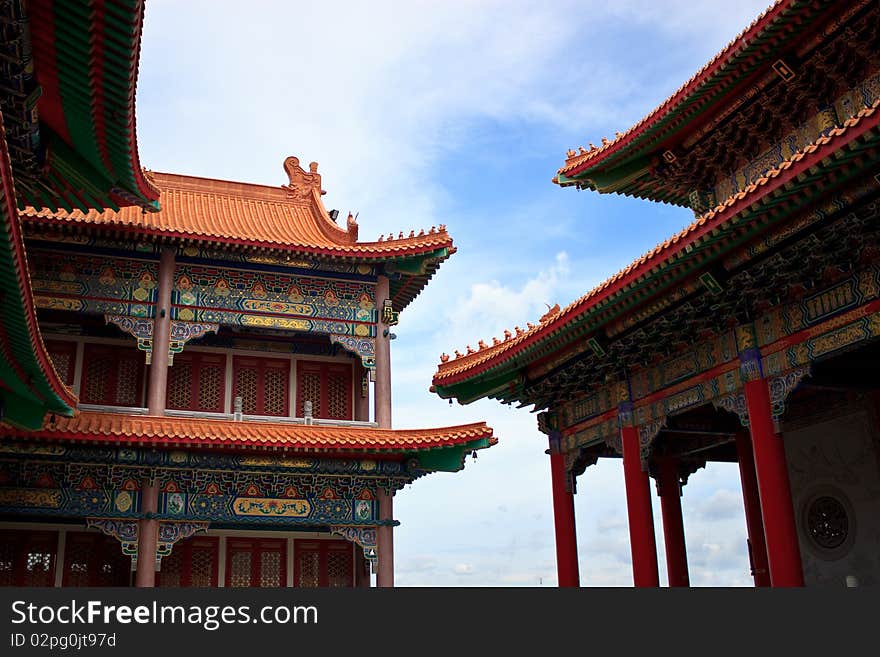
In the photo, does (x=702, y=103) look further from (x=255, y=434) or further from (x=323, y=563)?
(x=323, y=563)

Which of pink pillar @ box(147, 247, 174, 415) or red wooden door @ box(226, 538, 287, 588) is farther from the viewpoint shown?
red wooden door @ box(226, 538, 287, 588)

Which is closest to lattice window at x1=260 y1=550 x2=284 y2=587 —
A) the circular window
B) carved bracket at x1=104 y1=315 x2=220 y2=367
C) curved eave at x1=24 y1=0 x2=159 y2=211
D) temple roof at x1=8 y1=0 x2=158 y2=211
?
carved bracket at x1=104 y1=315 x2=220 y2=367

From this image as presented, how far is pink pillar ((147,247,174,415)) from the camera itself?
17.3m

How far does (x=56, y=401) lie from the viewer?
12.7 meters

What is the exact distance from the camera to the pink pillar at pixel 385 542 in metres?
17.1

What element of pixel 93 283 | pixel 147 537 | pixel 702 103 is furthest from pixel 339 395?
pixel 702 103

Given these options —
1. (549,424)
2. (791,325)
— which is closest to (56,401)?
(549,424)

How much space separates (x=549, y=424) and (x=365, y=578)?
555 cm

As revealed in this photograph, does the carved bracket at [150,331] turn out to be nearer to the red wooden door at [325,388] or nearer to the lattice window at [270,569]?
the red wooden door at [325,388]

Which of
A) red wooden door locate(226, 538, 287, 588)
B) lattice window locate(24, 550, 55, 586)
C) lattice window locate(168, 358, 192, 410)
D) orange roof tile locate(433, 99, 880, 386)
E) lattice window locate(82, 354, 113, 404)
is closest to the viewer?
orange roof tile locate(433, 99, 880, 386)

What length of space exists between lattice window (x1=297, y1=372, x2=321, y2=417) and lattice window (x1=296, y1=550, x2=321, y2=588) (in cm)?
296

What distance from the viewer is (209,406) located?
18.8 meters

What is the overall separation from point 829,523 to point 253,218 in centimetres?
1381

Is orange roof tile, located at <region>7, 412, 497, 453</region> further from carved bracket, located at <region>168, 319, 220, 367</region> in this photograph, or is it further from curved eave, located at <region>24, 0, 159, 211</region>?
curved eave, located at <region>24, 0, 159, 211</region>
